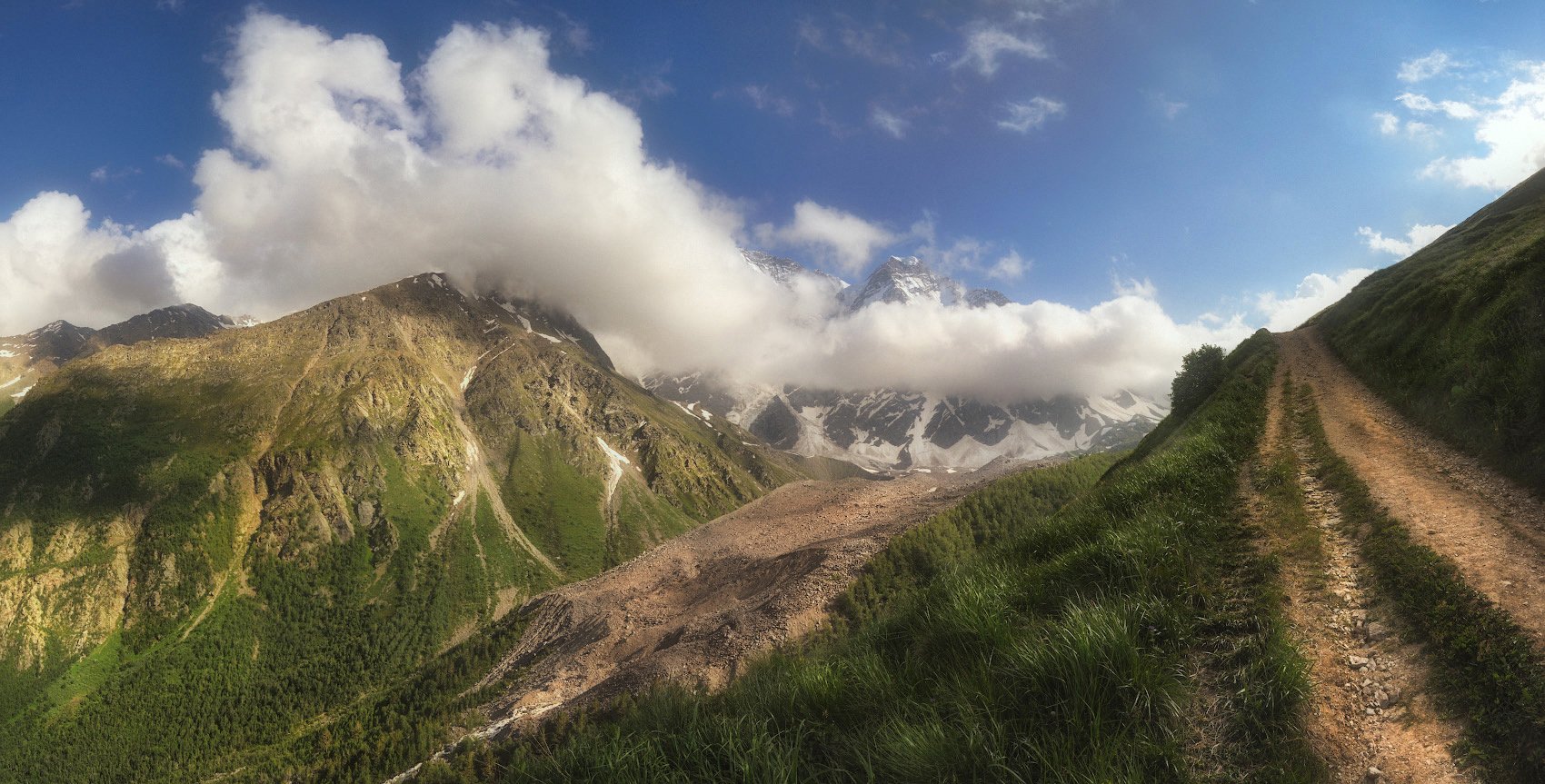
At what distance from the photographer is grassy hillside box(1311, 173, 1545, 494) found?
1451cm

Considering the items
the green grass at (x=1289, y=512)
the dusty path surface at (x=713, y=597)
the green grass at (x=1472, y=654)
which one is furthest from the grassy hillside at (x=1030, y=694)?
the dusty path surface at (x=713, y=597)

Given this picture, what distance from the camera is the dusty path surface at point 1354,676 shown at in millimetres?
5805

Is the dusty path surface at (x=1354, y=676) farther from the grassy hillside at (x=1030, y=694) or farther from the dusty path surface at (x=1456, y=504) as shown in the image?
the dusty path surface at (x=1456, y=504)

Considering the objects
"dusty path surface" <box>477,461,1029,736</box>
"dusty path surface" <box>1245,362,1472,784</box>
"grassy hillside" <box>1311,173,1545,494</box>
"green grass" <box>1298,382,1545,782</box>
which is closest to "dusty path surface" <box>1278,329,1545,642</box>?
"green grass" <box>1298,382,1545,782</box>

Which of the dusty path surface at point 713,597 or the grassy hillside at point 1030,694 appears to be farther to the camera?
the dusty path surface at point 713,597

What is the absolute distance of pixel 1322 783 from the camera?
5.29 meters

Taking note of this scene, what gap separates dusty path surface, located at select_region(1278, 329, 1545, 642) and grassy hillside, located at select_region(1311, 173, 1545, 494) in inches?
25.4

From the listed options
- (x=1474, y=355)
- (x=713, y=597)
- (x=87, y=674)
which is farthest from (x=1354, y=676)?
(x=87, y=674)

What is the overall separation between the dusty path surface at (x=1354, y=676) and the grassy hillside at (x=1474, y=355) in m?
7.49

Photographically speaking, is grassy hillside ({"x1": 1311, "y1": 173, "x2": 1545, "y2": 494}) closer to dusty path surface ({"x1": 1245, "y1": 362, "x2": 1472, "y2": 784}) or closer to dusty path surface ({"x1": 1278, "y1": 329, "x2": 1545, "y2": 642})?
dusty path surface ({"x1": 1278, "y1": 329, "x2": 1545, "y2": 642})

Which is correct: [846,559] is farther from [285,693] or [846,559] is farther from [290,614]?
[290,614]

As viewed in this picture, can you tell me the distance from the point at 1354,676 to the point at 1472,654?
4.06 ft

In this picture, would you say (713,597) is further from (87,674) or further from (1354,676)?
(87,674)

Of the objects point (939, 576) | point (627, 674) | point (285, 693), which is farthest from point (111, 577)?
point (939, 576)
